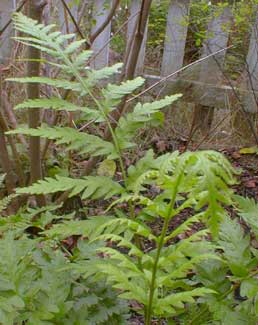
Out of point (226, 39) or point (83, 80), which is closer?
point (83, 80)

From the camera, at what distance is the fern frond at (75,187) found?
0.94 meters

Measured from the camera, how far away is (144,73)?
3531mm

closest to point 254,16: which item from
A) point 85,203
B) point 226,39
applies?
point 226,39

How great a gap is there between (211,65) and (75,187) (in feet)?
8.61

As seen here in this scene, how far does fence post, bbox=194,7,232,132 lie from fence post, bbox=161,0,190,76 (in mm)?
211

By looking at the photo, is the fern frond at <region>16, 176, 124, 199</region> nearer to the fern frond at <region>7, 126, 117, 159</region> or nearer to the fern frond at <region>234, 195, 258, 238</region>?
the fern frond at <region>7, 126, 117, 159</region>

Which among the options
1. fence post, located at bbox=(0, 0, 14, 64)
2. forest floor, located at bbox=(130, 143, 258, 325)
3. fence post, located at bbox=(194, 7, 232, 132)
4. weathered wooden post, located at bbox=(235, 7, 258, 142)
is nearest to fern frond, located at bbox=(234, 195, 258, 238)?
forest floor, located at bbox=(130, 143, 258, 325)

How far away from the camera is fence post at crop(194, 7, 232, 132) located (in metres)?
3.28

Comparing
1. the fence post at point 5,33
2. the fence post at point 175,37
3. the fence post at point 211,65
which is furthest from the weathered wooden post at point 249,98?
the fence post at point 5,33

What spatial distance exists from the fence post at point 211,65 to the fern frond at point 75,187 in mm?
2317

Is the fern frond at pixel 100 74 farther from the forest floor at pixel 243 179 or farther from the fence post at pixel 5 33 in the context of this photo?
the fence post at pixel 5 33

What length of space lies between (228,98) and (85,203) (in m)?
1.54

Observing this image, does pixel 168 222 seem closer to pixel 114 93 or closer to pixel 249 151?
pixel 114 93

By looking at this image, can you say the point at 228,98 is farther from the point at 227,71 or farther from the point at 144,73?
the point at 144,73
